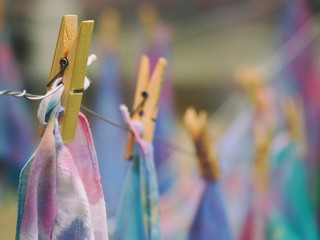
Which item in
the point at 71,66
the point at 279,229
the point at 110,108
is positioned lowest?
the point at 279,229

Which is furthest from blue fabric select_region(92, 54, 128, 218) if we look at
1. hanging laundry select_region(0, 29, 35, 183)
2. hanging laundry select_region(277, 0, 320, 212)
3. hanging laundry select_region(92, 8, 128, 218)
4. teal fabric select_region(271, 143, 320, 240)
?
hanging laundry select_region(277, 0, 320, 212)

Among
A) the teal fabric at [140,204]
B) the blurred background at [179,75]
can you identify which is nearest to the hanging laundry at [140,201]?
the teal fabric at [140,204]

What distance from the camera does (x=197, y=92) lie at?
1597mm

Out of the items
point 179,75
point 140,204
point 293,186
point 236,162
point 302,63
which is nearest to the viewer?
point 140,204

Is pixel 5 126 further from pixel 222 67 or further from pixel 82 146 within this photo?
pixel 222 67

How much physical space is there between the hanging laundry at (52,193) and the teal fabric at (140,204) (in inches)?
4.7

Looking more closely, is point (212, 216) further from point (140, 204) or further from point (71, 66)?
point (71, 66)

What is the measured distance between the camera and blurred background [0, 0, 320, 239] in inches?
37.0

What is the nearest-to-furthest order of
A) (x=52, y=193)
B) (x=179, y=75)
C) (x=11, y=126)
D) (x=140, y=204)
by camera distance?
(x=52, y=193) → (x=140, y=204) → (x=11, y=126) → (x=179, y=75)

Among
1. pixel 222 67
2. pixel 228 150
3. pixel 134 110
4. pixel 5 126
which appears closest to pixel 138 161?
Answer: pixel 134 110

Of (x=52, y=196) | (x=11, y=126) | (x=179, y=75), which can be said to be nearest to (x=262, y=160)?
(x=52, y=196)

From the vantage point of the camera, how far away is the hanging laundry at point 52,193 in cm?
36

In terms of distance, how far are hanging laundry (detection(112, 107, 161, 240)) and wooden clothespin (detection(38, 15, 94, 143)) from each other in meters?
0.12

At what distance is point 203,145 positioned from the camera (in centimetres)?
58
